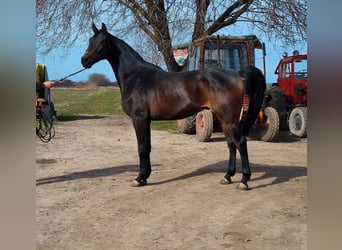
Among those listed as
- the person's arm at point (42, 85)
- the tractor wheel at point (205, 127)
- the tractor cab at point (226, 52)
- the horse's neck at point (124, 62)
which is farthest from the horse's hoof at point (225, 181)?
the tractor cab at point (226, 52)

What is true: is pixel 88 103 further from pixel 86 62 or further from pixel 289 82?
pixel 289 82

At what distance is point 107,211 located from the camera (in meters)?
2.50

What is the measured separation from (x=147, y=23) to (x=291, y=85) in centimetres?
215

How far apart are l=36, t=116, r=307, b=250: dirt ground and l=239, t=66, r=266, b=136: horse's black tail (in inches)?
20.2

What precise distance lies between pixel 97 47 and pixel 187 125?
3603mm

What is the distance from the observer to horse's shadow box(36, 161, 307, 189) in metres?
3.35

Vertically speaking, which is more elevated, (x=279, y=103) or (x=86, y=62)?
(x=86, y=62)

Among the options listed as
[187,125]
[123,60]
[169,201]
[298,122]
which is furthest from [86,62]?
[187,125]

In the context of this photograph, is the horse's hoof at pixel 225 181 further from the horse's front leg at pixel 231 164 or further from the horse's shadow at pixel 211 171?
the horse's shadow at pixel 211 171

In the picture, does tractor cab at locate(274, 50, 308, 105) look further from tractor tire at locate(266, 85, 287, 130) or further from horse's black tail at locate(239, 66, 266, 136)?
horse's black tail at locate(239, 66, 266, 136)

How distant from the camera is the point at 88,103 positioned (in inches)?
146

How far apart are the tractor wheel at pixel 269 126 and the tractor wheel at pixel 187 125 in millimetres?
1194
